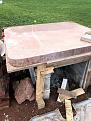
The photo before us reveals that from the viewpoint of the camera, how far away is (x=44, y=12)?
7.54m

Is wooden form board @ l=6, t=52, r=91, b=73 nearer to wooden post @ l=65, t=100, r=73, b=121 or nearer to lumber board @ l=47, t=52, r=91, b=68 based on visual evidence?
lumber board @ l=47, t=52, r=91, b=68

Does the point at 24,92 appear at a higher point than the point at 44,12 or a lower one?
lower

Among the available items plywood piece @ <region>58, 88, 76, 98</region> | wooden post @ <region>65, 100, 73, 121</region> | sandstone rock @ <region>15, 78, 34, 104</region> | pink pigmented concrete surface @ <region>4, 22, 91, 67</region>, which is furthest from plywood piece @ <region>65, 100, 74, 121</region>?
pink pigmented concrete surface @ <region>4, 22, 91, 67</region>

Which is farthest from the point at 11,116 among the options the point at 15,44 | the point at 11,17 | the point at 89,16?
the point at 89,16

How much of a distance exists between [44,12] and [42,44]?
493cm

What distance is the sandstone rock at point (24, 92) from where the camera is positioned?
2.88 meters

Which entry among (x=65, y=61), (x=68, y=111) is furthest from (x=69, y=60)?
(x=68, y=111)

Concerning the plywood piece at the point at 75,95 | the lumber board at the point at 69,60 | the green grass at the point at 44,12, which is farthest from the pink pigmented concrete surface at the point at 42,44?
the green grass at the point at 44,12

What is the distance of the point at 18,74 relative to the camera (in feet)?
11.0

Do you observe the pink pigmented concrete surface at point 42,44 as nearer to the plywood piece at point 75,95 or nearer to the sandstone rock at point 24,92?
the sandstone rock at point 24,92

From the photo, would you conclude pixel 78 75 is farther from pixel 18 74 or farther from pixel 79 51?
pixel 18 74

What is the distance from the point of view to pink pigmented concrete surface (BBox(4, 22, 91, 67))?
8.24ft

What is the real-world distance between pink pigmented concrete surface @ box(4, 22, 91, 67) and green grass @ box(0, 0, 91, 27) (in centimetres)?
267

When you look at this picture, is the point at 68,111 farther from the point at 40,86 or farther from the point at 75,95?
the point at 40,86
